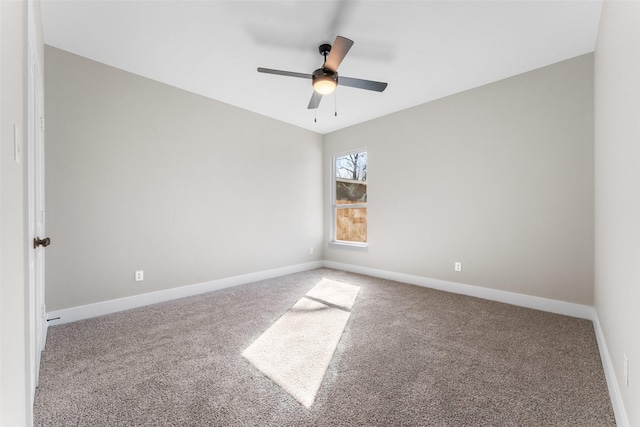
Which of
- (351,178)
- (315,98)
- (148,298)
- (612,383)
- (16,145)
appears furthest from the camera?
(351,178)

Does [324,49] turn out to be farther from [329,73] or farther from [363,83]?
[363,83]

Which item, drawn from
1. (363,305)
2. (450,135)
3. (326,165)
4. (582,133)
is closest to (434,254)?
(363,305)

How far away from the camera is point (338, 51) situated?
88.9 inches

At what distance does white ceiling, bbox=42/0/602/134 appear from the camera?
7.02 ft

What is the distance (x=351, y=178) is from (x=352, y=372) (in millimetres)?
3662

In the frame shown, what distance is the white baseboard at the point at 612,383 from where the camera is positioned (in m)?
1.35

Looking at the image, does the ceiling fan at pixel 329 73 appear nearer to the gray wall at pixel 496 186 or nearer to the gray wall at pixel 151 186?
the gray wall at pixel 496 186

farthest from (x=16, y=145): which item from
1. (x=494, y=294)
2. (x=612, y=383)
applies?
(x=494, y=294)

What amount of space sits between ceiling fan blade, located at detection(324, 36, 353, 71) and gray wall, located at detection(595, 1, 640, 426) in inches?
60.6

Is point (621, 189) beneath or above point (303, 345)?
above

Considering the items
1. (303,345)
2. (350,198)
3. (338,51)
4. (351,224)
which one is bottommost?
(303,345)

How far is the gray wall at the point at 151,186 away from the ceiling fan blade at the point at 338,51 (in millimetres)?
2074

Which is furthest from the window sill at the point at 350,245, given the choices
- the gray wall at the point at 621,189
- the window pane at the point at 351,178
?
the gray wall at the point at 621,189

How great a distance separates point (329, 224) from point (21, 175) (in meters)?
4.45
